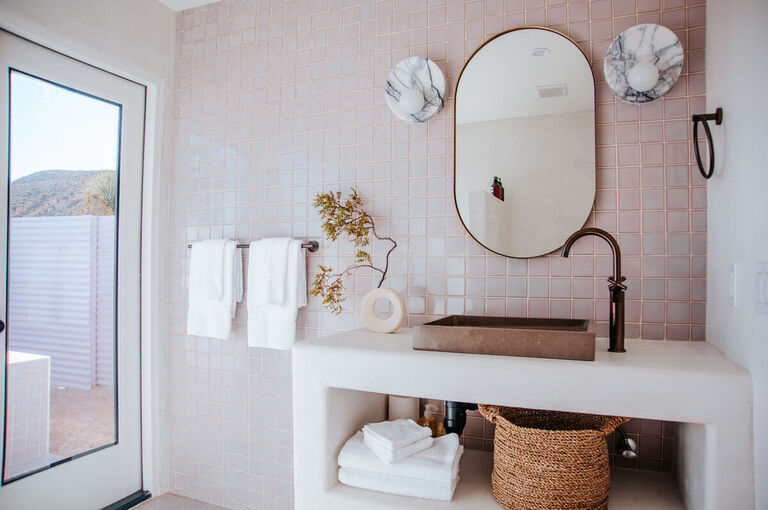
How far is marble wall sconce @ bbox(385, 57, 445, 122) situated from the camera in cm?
169

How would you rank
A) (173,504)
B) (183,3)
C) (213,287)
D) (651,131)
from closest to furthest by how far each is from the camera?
(651,131) → (213,287) → (173,504) → (183,3)

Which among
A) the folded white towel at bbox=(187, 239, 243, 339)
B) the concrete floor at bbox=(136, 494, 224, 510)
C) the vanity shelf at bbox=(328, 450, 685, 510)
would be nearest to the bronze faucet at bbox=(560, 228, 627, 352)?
the vanity shelf at bbox=(328, 450, 685, 510)

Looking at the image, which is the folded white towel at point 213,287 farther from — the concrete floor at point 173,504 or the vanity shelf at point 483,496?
the vanity shelf at point 483,496

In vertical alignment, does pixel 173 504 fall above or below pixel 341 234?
below

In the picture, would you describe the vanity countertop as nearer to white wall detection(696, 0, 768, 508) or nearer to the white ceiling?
white wall detection(696, 0, 768, 508)

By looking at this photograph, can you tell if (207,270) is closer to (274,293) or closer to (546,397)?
(274,293)

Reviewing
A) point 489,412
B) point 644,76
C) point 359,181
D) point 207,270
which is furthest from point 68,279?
point 644,76

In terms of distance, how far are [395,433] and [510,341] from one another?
442 millimetres

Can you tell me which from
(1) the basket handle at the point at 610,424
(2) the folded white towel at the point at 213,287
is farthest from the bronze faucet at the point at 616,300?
(2) the folded white towel at the point at 213,287

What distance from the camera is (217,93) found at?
2.16 m

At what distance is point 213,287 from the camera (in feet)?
6.52

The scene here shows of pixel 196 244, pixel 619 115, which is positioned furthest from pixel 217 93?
pixel 619 115

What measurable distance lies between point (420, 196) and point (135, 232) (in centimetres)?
134

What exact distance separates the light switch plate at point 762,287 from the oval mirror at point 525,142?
22.9 inches
